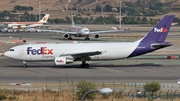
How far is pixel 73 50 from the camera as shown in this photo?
67750 millimetres

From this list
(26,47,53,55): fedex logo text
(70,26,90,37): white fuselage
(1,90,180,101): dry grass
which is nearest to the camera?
(1,90,180,101): dry grass

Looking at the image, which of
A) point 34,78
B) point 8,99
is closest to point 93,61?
point 34,78

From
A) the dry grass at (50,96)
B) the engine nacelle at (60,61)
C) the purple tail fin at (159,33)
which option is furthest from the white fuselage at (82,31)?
the dry grass at (50,96)

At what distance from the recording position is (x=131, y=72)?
63000mm

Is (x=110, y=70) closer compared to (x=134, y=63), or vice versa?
(x=110, y=70)

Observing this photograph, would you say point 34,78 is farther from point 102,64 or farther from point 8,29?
point 8,29

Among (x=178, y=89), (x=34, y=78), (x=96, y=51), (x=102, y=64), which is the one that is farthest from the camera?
(x=102, y=64)

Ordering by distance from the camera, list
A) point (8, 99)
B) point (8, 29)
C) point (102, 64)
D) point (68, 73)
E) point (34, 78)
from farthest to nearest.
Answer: point (8, 29)
point (102, 64)
point (68, 73)
point (34, 78)
point (8, 99)

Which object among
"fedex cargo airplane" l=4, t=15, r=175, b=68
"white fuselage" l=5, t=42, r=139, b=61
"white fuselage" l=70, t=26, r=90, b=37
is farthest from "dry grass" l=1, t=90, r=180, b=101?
"white fuselage" l=70, t=26, r=90, b=37

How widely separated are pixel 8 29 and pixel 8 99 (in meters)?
151

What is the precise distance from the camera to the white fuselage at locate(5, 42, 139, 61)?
67438mm

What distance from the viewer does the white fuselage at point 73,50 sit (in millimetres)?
67438

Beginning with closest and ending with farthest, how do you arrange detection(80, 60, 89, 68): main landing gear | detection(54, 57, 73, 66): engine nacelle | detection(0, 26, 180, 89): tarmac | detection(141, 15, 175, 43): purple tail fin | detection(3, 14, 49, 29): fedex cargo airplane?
detection(0, 26, 180, 89): tarmac → detection(54, 57, 73, 66): engine nacelle → detection(80, 60, 89, 68): main landing gear → detection(141, 15, 175, 43): purple tail fin → detection(3, 14, 49, 29): fedex cargo airplane

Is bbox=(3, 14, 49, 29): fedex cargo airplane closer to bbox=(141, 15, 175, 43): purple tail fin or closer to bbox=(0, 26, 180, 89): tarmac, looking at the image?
bbox=(0, 26, 180, 89): tarmac
